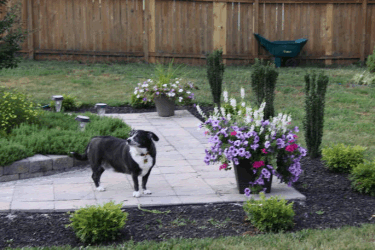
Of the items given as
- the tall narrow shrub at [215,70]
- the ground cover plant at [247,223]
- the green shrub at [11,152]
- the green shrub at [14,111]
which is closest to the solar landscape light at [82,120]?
the green shrub at [14,111]

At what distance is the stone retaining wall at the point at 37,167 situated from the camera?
5754 millimetres

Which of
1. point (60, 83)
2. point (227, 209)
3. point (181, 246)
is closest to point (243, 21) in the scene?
point (60, 83)

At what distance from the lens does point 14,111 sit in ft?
23.2

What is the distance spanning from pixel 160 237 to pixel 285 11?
12.2m

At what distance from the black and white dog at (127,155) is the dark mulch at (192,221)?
1.45ft

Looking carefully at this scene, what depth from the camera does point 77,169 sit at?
626 centimetres

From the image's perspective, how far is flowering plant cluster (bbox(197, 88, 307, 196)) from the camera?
502cm

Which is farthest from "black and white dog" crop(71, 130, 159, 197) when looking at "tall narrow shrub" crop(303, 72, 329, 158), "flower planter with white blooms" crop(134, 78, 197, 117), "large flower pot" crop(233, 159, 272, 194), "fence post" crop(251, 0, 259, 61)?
"fence post" crop(251, 0, 259, 61)

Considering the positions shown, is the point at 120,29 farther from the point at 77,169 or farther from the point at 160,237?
the point at 160,237

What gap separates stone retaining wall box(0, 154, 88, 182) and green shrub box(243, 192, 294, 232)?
2.66 meters

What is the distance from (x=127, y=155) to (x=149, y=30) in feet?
33.4

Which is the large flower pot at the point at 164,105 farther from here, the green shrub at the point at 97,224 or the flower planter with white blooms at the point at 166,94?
the green shrub at the point at 97,224

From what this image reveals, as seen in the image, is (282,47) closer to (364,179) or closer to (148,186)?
(364,179)

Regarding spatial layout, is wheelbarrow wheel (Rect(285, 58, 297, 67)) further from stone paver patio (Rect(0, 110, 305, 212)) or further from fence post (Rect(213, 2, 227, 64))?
stone paver patio (Rect(0, 110, 305, 212))
